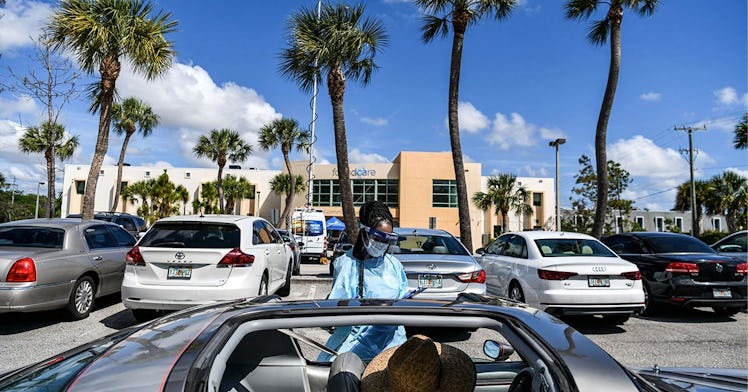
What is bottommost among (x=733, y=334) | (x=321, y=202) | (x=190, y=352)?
(x=733, y=334)

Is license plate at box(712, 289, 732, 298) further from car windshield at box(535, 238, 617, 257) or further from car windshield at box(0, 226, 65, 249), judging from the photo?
car windshield at box(0, 226, 65, 249)

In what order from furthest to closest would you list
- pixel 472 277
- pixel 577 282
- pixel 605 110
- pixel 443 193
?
pixel 443 193 → pixel 605 110 → pixel 577 282 → pixel 472 277

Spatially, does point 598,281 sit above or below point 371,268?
below

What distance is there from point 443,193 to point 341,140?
31.0m

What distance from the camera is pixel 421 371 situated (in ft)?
5.68

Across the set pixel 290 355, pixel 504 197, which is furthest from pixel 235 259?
pixel 504 197

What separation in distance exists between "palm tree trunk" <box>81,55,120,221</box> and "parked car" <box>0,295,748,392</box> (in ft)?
42.2

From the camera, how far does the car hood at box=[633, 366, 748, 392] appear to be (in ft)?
6.19

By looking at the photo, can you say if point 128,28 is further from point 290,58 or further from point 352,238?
point 352,238

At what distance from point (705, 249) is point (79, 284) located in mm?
10533

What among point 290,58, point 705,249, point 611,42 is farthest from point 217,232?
point 611,42

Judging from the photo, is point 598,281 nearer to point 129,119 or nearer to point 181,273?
point 181,273

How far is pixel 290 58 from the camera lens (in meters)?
14.9

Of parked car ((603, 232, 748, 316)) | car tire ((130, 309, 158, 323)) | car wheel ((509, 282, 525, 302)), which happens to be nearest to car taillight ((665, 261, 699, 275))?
parked car ((603, 232, 748, 316))
